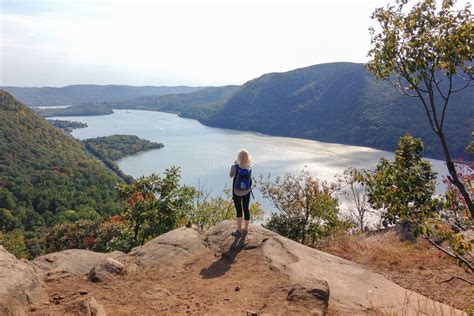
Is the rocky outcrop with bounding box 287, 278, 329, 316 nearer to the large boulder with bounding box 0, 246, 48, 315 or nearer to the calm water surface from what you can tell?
the large boulder with bounding box 0, 246, 48, 315

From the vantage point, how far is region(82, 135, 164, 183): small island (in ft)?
388

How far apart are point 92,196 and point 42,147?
27.1 meters

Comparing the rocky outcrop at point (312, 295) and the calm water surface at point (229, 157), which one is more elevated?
the rocky outcrop at point (312, 295)

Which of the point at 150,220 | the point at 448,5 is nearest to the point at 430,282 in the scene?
the point at 448,5

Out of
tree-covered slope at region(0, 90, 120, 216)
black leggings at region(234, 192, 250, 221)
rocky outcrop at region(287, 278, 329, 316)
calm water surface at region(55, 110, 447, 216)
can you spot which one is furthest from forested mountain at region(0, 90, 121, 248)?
rocky outcrop at region(287, 278, 329, 316)

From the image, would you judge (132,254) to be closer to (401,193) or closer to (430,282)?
(401,193)

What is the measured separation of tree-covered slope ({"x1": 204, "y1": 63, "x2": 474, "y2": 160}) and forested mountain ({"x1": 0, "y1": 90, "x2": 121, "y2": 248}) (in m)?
64.8

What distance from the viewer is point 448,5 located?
→ 5500 millimetres

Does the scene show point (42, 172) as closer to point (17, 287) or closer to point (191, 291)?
point (17, 287)

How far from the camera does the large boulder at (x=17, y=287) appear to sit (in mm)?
5270

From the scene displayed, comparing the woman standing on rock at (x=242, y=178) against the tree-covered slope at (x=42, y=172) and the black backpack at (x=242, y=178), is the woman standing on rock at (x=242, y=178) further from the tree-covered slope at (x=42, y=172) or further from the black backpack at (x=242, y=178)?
the tree-covered slope at (x=42, y=172)

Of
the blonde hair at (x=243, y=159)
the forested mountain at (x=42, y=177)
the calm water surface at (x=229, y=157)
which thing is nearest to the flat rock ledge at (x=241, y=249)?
the blonde hair at (x=243, y=159)

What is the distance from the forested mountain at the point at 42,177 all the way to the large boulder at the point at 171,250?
53.8 meters

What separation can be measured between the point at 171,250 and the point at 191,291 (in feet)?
6.76
